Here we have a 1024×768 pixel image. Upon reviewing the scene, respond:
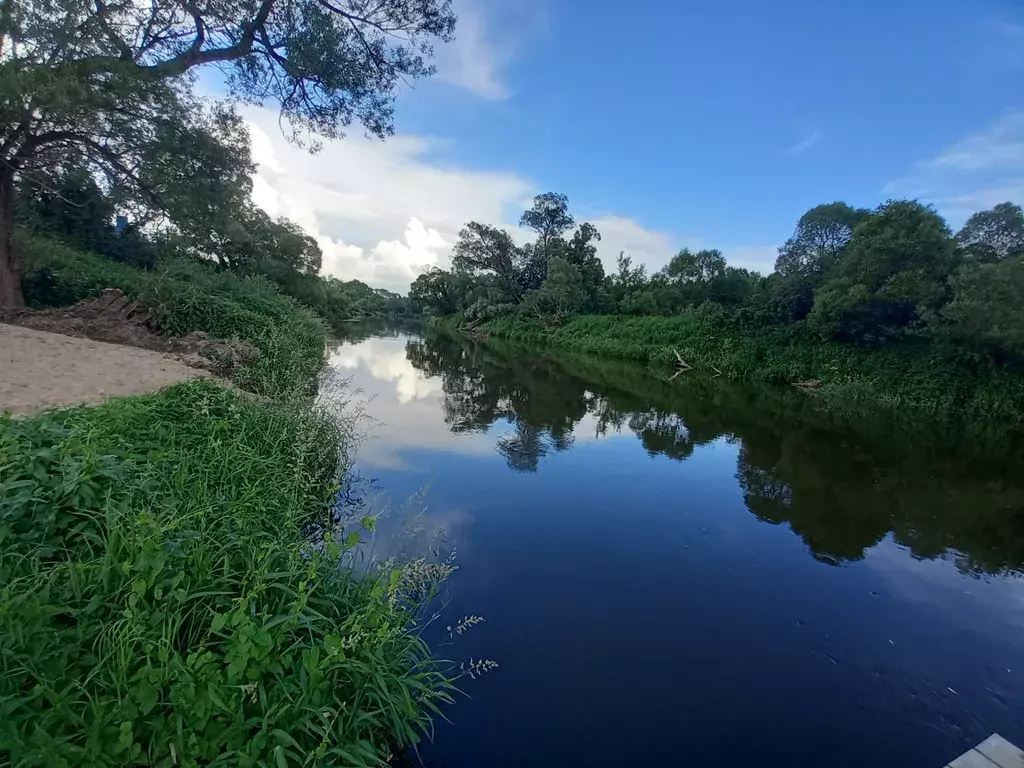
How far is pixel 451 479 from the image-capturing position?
8.17m

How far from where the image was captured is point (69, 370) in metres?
7.47

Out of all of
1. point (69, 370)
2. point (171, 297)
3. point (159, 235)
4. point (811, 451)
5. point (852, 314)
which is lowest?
point (811, 451)

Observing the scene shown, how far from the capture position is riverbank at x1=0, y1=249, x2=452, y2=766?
7.18ft

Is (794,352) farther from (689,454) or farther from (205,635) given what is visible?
(205,635)

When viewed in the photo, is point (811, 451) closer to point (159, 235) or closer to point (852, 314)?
point (852, 314)

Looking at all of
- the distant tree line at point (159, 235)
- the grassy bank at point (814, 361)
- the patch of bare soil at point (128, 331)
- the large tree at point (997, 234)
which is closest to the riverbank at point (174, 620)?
the patch of bare soil at point (128, 331)

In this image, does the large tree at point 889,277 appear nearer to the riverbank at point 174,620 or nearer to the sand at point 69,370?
the riverbank at point 174,620

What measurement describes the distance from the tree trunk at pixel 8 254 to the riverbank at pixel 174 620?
9501 mm

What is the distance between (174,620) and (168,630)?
0.50 ft

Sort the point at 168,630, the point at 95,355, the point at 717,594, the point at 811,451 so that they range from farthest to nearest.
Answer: the point at 811,451 → the point at 95,355 → the point at 717,594 → the point at 168,630

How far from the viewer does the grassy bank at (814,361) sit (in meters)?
18.5

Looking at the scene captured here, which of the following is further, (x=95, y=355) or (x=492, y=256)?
(x=492, y=256)

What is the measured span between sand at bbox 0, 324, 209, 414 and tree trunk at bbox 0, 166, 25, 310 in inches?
93.8

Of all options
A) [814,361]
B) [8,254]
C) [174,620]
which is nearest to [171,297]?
[8,254]
